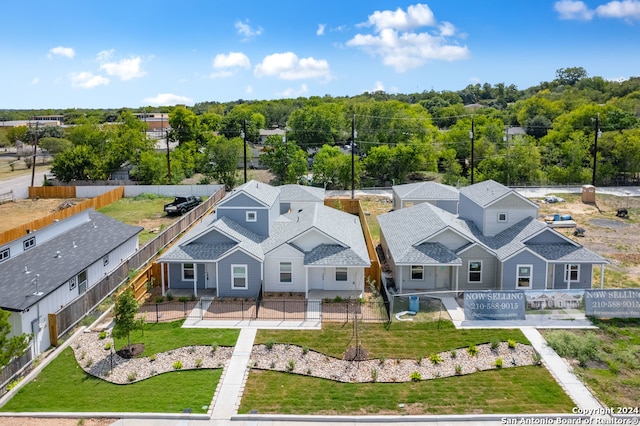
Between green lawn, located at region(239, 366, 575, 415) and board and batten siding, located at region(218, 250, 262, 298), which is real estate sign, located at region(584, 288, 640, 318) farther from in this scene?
board and batten siding, located at region(218, 250, 262, 298)

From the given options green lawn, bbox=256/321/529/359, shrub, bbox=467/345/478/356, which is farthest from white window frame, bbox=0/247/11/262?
shrub, bbox=467/345/478/356

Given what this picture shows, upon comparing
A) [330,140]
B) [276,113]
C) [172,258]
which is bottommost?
[172,258]

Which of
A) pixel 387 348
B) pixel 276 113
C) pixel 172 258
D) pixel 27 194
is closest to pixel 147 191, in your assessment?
pixel 27 194

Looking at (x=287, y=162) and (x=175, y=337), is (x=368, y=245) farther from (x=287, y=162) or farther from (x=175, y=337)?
(x=287, y=162)

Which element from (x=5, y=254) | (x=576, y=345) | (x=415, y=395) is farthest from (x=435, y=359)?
(x=5, y=254)

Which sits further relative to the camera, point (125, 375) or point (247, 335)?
point (247, 335)

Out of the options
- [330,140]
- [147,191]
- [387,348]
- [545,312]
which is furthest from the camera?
[330,140]

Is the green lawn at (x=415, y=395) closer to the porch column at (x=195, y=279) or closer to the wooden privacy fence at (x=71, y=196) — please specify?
the porch column at (x=195, y=279)

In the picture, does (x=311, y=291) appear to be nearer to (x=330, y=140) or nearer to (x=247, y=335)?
(x=247, y=335)

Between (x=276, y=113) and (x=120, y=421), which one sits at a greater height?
(x=276, y=113)
